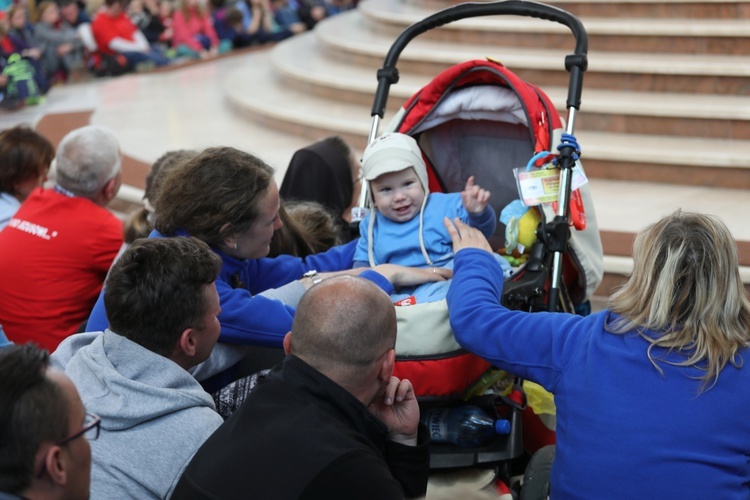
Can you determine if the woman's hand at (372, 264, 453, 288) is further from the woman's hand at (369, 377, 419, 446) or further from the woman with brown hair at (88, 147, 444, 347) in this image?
the woman's hand at (369, 377, 419, 446)

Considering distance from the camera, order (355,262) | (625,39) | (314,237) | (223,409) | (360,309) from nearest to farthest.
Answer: (360,309)
(223,409)
(355,262)
(314,237)
(625,39)

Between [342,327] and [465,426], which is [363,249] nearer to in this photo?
[465,426]

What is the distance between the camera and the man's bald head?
7.00 feet

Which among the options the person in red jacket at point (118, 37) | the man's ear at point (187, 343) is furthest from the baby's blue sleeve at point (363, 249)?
the person in red jacket at point (118, 37)

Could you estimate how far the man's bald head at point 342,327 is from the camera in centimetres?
213

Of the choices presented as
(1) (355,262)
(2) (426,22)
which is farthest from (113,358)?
(2) (426,22)

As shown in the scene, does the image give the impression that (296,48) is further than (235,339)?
Yes

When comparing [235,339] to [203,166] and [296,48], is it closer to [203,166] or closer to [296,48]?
[203,166]

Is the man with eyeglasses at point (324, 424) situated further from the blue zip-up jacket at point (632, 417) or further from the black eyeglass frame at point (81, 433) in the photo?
the blue zip-up jacket at point (632, 417)

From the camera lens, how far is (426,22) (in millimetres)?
4152

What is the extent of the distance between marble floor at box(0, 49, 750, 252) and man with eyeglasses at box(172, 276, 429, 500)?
1905 mm

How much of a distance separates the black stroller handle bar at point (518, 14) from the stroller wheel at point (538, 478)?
4.56ft

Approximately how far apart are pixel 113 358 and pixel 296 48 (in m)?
8.77

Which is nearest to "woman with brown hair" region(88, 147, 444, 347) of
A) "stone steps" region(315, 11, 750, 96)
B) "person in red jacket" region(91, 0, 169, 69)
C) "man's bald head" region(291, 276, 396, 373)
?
"man's bald head" region(291, 276, 396, 373)
